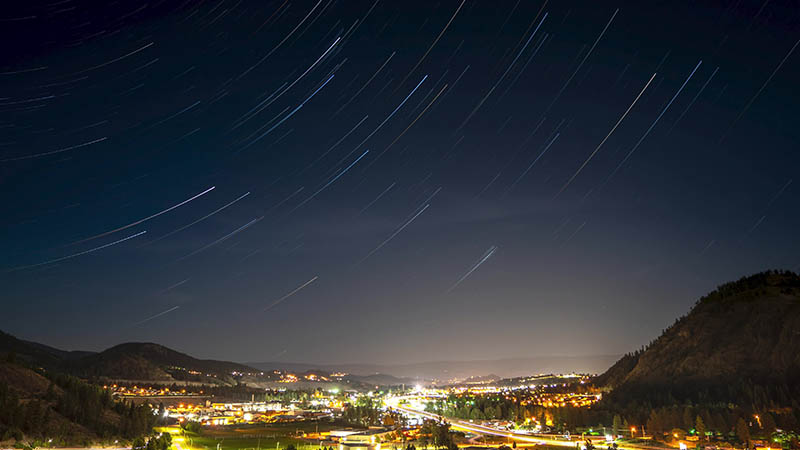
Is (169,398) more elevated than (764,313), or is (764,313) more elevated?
(764,313)

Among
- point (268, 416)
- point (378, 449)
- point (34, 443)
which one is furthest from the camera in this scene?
point (268, 416)

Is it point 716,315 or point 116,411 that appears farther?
point 716,315

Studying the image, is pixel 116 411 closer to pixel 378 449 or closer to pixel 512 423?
pixel 378 449

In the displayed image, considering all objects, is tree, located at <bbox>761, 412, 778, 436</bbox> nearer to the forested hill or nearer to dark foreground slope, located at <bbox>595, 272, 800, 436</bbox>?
dark foreground slope, located at <bbox>595, 272, 800, 436</bbox>

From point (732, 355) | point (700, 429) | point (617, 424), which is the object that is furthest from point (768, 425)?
point (732, 355)

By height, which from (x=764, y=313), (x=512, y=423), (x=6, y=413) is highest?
(x=764, y=313)

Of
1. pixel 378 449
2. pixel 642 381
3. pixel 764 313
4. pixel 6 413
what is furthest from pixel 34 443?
pixel 764 313

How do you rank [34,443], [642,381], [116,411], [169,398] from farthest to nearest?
1. [169,398]
2. [642,381]
3. [116,411]
4. [34,443]

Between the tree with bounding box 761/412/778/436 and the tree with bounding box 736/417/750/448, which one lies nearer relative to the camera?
the tree with bounding box 736/417/750/448

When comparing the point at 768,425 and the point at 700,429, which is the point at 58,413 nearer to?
the point at 700,429

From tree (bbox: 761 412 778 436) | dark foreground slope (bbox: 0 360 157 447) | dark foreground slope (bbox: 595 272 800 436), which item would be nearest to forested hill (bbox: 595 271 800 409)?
dark foreground slope (bbox: 595 272 800 436)
